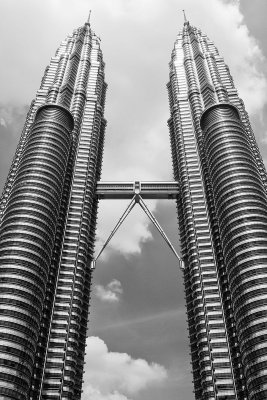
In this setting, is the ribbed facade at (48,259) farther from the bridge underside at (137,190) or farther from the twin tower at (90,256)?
the bridge underside at (137,190)

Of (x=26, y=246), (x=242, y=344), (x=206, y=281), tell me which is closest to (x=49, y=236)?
(x=26, y=246)

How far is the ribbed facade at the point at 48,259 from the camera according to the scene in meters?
99.4

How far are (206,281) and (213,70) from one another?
381 ft

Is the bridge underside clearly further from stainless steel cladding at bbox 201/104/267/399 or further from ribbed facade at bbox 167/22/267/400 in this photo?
stainless steel cladding at bbox 201/104/267/399

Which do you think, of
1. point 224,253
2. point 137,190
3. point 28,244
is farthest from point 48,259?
point 137,190

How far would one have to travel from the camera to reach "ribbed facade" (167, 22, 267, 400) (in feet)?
337

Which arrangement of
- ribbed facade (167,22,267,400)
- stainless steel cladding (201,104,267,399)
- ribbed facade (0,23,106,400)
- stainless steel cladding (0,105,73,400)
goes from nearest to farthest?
stainless steel cladding (0,105,73,400) < stainless steel cladding (201,104,267,399) < ribbed facade (0,23,106,400) < ribbed facade (167,22,267,400)

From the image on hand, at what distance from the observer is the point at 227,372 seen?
107m

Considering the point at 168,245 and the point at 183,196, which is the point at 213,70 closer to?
the point at 183,196

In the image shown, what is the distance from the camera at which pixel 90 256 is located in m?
144

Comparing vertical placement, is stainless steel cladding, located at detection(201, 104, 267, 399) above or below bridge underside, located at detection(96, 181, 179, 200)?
below

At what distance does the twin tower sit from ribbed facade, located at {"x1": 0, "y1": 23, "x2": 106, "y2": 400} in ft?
1.00

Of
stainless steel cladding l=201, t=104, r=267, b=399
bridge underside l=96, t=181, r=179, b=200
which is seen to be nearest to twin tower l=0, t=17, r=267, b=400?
stainless steel cladding l=201, t=104, r=267, b=399

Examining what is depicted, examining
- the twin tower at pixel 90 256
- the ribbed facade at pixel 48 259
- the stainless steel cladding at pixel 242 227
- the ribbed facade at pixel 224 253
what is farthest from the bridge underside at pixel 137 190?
the stainless steel cladding at pixel 242 227
